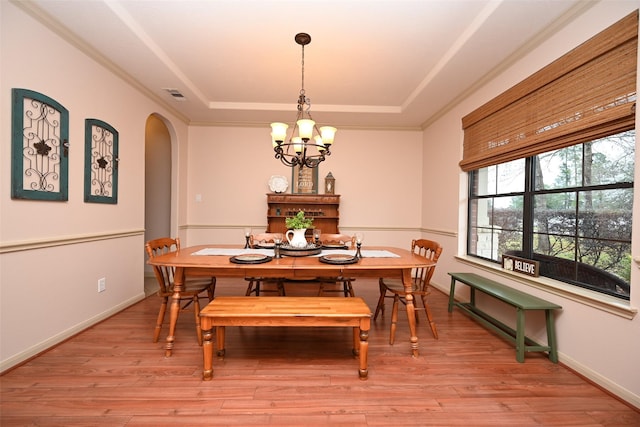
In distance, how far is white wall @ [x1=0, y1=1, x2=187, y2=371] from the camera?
6.20ft

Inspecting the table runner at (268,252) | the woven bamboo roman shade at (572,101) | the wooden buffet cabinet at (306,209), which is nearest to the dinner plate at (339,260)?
the table runner at (268,252)

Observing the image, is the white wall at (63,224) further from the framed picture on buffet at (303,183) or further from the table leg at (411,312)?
the table leg at (411,312)

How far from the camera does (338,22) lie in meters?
2.26

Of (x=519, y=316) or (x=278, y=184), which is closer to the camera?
(x=519, y=316)

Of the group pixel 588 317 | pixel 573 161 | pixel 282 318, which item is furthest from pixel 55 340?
pixel 573 161

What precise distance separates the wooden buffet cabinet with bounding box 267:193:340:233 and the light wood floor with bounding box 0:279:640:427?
2.25 m

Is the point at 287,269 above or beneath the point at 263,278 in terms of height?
above

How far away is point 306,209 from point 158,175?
2.49 metres

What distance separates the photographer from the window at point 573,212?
5.87ft

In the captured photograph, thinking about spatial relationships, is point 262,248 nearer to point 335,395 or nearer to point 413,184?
point 335,395

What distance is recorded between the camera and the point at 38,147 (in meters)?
2.06

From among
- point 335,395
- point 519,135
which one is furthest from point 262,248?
point 519,135

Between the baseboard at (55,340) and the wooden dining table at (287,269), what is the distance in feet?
2.92

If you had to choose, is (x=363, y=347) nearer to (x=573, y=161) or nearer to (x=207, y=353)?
(x=207, y=353)
